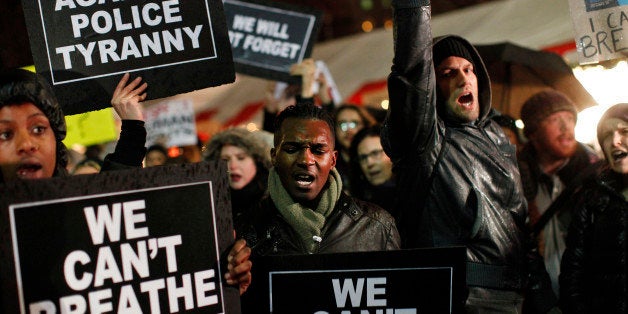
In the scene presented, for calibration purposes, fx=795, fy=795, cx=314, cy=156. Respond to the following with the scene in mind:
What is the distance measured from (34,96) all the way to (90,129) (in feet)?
17.8

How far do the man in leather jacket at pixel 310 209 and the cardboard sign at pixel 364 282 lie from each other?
0.30 m

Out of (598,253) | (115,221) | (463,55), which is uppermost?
(463,55)

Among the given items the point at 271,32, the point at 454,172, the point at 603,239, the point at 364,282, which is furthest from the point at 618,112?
the point at 271,32

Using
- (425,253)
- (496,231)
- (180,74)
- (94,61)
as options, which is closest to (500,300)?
(496,231)

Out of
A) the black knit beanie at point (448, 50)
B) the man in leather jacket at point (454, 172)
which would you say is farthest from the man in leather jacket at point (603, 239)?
the black knit beanie at point (448, 50)

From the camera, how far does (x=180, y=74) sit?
11.8ft

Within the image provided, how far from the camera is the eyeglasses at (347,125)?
281 inches

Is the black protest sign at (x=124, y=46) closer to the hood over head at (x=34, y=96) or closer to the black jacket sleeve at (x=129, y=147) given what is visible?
the black jacket sleeve at (x=129, y=147)

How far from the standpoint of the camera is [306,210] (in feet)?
11.3

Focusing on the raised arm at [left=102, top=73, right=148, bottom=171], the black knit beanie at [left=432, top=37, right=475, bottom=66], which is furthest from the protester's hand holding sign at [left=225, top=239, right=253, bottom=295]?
the black knit beanie at [left=432, top=37, right=475, bottom=66]

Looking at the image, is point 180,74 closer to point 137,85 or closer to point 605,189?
point 137,85

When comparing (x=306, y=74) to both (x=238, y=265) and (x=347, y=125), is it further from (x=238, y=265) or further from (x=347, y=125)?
(x=238, y=265)

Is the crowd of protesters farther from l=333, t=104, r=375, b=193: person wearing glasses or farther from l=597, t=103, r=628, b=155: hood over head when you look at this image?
l=333, t=104, r=375, b=193: person wearing glasses

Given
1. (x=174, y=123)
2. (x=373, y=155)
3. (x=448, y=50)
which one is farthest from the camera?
(x=174, y=123)
